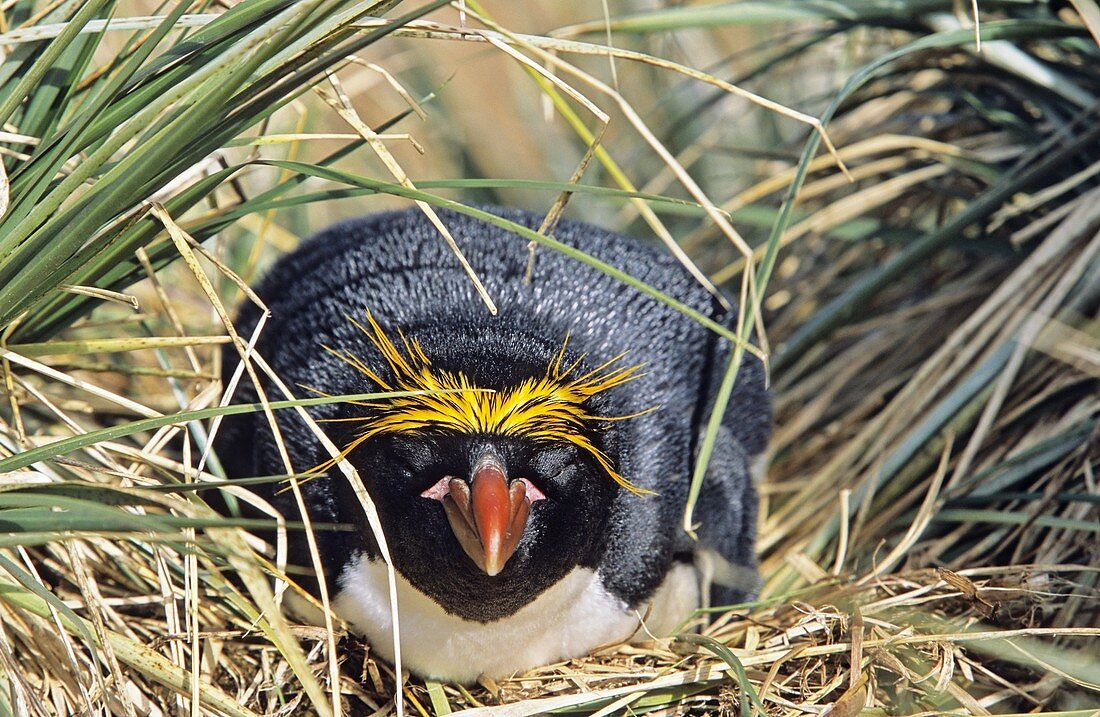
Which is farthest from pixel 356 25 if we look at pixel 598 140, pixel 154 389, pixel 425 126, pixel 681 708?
pixel 425 126

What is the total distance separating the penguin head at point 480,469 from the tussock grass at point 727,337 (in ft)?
0.74

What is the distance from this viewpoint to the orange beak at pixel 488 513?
1819mm

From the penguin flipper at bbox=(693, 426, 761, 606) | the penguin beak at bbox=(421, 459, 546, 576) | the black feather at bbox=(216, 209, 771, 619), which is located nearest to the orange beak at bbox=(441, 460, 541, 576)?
the penguin beak at bbox=(421, 459, 546, 576)

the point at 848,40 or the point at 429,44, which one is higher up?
the point at 429,44

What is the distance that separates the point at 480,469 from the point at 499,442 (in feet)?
0.25

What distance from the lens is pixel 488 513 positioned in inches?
71.4

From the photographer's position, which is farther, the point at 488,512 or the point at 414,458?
the point at 414,458

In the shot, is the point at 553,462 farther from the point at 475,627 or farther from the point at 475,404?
the point at 475,627

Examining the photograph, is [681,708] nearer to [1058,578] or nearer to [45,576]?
[1058,578]

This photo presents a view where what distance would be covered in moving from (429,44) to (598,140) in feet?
12.5

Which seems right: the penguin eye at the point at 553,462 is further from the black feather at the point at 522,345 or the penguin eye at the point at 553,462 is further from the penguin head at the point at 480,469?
the black feather at the point at 522,345

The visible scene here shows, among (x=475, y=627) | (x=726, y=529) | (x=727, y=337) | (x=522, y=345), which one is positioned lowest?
(x=475, y=627)

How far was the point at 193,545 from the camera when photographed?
1.65 meters

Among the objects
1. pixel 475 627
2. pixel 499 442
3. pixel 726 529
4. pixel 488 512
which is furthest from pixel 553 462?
pixel 726 529
